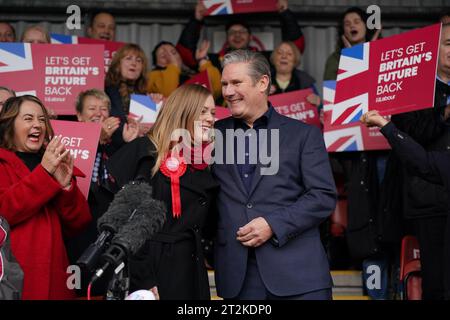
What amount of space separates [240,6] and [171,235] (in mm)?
4982

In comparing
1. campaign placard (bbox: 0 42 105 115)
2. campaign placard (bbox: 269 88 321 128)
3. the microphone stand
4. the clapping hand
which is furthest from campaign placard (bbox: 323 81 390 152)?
the microphone stand

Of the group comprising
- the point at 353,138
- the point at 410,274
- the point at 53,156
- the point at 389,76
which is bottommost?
the point at 410,274

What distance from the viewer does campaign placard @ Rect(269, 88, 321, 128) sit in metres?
6.92

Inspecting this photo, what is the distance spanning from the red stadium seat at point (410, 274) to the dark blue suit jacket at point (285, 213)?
6.21 feet

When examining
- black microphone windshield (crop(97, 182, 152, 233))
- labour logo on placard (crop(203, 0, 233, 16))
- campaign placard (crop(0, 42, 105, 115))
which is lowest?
black microphone windshield (crop(97, 182, 152, 233))

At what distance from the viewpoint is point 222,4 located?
27.6 ft

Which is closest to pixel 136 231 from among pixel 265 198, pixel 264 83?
pixel 265 198

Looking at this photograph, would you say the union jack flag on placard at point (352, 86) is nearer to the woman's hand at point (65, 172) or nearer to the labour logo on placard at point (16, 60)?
the woman's hand at point (65, 172)

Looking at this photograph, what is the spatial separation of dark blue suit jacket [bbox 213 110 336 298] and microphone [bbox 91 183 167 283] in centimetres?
61

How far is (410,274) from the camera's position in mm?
5793

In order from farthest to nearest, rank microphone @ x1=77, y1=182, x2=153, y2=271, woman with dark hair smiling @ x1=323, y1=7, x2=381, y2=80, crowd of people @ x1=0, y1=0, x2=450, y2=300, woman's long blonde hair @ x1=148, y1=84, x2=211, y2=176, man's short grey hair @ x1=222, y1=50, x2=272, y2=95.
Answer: woman with dark hair smiling @ x1=323, y1=7, x2=381, y2=80, man's short grey hair @ x1=222, y1=50, x2=272, y2=95, woman's long blonde hair @ x1=148, y1=84, x2=211, y2=176, crowd of people @ x1=0, y1=0, x2=450, y2=300, microphone @ x1=77, y1=182, x2=153, y2=271

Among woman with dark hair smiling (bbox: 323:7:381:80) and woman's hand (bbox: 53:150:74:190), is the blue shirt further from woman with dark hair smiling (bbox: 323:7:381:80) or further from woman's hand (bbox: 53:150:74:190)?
woman with dark hair smiling (bbox: 323:7:381:80)

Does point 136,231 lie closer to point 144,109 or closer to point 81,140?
point 81,140

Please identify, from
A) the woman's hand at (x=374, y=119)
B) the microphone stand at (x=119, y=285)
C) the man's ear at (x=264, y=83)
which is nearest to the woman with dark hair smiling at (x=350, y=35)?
the woman's hand at (x=374, y=119)
